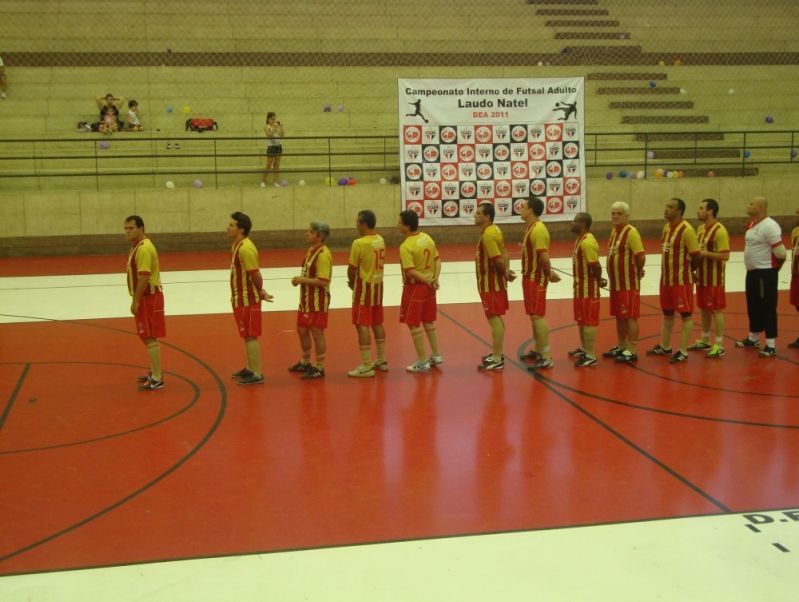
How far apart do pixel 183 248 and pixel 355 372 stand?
1009 centimetres

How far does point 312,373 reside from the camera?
8.09 m

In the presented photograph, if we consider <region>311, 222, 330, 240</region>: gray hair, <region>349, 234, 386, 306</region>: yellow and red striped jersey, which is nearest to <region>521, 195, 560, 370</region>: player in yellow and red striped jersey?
<region>349, 234, 386, 306</region>: yellow and red striped jersey

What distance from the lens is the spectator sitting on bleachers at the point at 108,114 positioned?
61.8 feet

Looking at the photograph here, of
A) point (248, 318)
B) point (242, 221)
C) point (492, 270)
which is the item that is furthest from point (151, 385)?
point (492, 270)

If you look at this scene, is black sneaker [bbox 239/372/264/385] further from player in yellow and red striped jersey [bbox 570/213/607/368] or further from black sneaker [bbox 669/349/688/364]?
black sneaker [bbox 669/349/688/364]

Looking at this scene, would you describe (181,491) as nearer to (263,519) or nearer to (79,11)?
(263,519)

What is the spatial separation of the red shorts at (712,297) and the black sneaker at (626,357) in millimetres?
967

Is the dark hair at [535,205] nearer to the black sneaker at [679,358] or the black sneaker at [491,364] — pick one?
the black sneaker at [491,364]

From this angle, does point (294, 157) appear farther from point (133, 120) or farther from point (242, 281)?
point (242, 281)

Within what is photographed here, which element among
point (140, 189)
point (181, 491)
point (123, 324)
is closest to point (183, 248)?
point (140, 189)

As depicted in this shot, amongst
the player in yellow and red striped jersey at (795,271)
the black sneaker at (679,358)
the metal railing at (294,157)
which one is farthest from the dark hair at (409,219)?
the metal railing at (294,157)

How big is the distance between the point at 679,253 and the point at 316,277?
11.9ft

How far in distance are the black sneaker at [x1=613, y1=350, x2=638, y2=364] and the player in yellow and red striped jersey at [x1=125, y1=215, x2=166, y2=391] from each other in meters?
4.42

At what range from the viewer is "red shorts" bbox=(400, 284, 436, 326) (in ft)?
26.5
